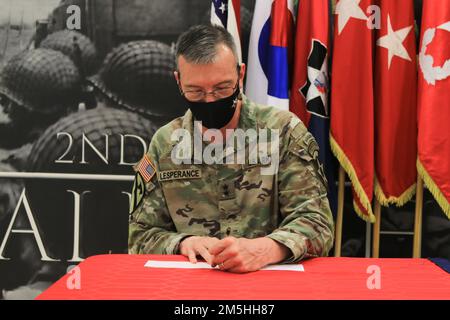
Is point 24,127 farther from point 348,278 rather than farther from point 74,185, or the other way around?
point 348,278

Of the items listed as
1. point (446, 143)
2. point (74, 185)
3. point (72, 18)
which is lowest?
point (74, 185)

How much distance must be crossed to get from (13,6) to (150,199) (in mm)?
1818

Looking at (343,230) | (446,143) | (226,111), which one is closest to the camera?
(226,111)

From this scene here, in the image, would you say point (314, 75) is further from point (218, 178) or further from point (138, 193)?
point (138, 193)

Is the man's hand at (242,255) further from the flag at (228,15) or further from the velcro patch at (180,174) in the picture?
the flag at (228,15)

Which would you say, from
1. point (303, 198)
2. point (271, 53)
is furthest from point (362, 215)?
point (303, 198)

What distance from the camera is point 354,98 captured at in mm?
2566

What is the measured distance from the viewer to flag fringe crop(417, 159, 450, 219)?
2.49 m

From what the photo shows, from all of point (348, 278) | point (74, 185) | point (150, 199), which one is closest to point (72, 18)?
point (74, 185)

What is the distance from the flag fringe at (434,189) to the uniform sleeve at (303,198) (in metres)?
1.02

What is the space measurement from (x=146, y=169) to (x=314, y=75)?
1.16 meters

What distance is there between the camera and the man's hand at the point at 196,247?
4.55 feet

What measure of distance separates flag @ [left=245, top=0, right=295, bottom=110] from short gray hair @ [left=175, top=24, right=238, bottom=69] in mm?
908

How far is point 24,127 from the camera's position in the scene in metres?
2.95
